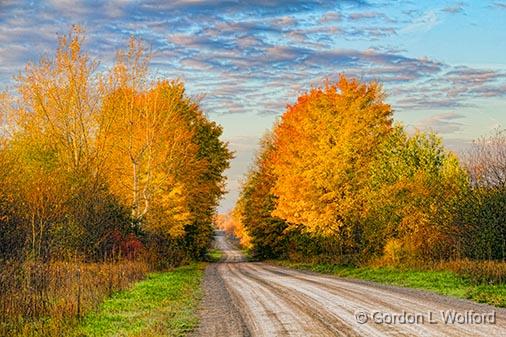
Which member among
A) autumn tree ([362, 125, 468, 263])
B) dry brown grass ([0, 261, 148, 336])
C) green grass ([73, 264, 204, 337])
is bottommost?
green grass ([73, 264, 204, 337])

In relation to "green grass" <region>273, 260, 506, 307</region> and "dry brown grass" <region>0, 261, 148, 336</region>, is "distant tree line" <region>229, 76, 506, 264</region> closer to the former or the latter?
"green grass" <region>273, 260, 506, 307</region>

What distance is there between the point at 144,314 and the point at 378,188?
83.1 ft

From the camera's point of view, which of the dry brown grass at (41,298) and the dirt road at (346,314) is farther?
the dry brown grass at (41,298)

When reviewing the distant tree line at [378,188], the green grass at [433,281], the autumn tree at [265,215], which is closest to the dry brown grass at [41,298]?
the green grass at [433,281]

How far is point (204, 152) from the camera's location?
58.7 metres

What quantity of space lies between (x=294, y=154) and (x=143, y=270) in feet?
58.4

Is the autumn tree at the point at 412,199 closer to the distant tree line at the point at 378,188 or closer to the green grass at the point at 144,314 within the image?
the distant tree line at the point at 378,188

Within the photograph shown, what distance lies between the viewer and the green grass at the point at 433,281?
20250mm

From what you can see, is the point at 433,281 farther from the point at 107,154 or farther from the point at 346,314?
the point at 107,154

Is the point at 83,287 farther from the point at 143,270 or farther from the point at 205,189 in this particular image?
the point at 205,189

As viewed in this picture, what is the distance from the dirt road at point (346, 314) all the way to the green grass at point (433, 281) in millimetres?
917

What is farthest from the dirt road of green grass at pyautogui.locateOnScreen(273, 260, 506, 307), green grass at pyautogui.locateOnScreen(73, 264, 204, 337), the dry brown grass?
the dry brown grass

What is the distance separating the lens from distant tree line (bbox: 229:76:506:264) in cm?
3088

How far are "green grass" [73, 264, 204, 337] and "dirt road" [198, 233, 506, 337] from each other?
0.61 m
